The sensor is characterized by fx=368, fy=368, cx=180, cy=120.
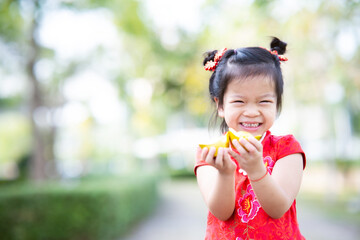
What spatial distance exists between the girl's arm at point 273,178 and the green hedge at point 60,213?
19.1 ft

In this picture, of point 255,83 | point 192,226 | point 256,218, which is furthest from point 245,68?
point 192,226

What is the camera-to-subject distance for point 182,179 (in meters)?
24.5

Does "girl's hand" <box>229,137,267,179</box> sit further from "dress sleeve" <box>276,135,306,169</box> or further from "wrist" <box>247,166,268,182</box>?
"dress sleeve" <box>276,135,306,169</box>

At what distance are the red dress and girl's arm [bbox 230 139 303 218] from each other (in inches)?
2.1

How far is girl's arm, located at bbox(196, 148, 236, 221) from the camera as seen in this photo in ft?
4.10

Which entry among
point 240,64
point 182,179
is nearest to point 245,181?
point 240,64

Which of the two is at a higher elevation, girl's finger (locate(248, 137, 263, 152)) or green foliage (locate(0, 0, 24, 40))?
green foliage (locate(0, 0, 24, 40))

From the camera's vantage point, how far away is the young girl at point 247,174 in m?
1.36

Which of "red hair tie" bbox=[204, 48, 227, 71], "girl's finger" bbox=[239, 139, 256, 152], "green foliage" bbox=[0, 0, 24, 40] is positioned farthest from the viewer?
"green foliage" bbox=[0, 0, 24, 40]

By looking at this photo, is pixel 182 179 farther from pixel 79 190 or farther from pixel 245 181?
pixel 245 181

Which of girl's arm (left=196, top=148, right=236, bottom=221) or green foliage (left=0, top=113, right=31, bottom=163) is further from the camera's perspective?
green foliage (left=0, top=113, right=31, bottom=163)

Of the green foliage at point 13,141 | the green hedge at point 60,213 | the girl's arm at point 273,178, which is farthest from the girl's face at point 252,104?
the green foliage at point 13,141

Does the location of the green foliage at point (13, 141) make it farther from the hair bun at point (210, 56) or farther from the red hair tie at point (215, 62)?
the red hair tie at point (215, 62)

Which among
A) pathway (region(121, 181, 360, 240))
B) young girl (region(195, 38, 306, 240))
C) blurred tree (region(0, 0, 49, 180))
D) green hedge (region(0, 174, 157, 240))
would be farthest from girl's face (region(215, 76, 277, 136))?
blurred tree (region(0, 0, 49, 180))
